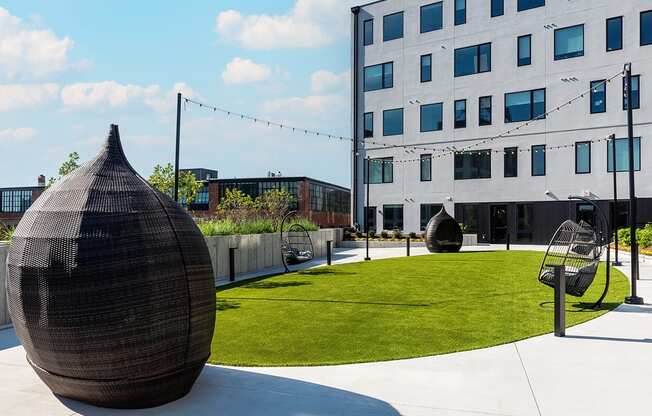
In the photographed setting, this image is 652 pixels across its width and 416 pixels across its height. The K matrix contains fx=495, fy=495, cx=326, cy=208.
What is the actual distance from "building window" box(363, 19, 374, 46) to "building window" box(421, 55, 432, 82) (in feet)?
15.3

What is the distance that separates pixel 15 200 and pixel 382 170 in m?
50.3

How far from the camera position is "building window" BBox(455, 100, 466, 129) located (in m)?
34.6

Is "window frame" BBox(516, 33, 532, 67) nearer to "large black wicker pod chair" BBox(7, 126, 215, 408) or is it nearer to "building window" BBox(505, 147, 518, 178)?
"building window" BBox(505, 147, 518, 178)

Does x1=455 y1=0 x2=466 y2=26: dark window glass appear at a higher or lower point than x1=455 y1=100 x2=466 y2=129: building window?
higher

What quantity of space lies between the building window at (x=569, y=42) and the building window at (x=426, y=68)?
8.36 metres

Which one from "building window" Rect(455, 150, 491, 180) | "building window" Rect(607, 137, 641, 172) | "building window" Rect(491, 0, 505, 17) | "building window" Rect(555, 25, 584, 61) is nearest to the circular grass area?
"building window" Rect(607, 137, 641, 172)

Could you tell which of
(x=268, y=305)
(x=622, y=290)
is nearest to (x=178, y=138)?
(x=268, y=305)

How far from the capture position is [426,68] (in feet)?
119

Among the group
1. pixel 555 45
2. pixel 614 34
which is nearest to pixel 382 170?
pixel 555 45

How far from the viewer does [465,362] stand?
6.34 m

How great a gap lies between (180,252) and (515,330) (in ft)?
19.2

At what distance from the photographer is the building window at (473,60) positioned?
111 feet

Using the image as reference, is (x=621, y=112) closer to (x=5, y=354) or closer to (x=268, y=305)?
(x=268, y=305)

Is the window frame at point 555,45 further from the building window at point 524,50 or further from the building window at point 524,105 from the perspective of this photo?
the building window at point 524,105
